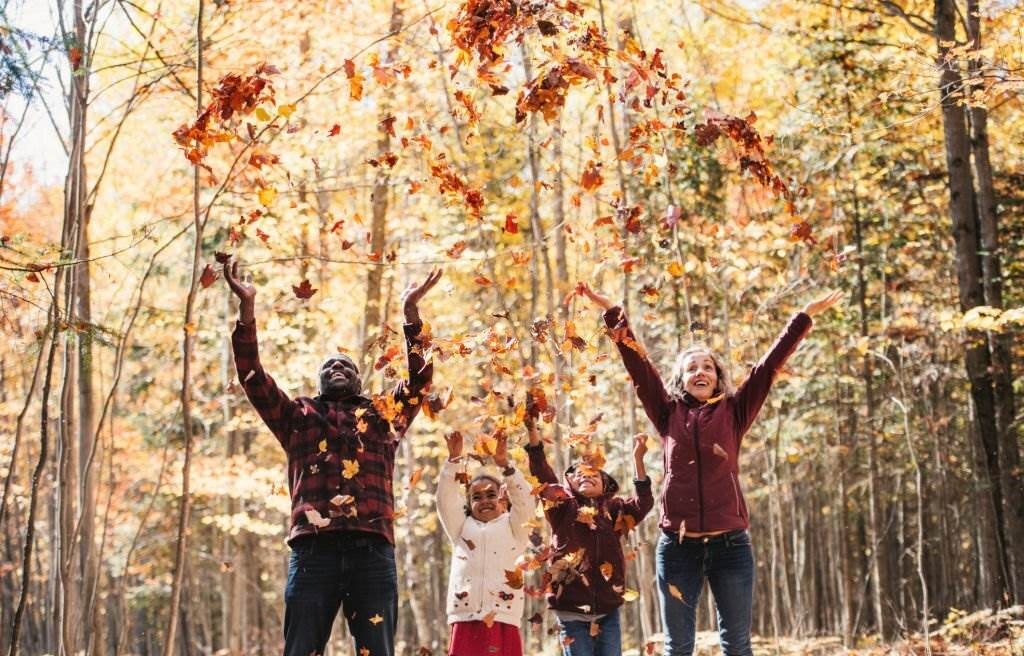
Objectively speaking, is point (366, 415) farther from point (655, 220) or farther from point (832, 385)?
point (832, 385)

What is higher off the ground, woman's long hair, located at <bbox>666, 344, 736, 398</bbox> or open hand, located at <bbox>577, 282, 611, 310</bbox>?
open hand, located at <bbox>577, 282, 611, 310</bbox>

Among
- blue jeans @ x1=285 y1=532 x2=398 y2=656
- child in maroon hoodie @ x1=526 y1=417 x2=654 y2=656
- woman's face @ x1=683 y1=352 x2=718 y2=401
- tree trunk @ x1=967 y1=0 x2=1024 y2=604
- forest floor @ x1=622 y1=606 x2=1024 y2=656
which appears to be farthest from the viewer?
tree trunk @ x1=967 y1=0 x2=1024 y2=604

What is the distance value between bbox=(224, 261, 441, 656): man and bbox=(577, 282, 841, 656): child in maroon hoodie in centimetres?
108

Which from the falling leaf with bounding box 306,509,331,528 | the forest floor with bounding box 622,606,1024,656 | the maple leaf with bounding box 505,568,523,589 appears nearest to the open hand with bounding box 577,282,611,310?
the maple leaf with bounding box 505,568,523,589

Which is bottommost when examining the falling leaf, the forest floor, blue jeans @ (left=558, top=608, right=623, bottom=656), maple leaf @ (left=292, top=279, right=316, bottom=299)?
the forest floor

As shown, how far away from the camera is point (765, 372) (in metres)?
4.12

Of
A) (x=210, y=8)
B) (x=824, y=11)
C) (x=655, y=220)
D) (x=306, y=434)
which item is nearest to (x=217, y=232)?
(x=210, y=8)

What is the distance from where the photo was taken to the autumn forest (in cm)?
434

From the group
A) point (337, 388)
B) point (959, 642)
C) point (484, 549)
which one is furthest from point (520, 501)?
point (959, 642)

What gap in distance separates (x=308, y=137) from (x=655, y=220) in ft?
12.7

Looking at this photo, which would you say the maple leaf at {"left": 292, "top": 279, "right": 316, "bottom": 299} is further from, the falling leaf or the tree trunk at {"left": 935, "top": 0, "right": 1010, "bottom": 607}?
the tree trunk at {"left": 935, "top": 0, "right": 1010, "bottom": 607}

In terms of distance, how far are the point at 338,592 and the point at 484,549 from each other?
1.07 metres

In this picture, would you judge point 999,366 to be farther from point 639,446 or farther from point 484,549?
point 484,549

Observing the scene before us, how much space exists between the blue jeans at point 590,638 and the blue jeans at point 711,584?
0.67m
